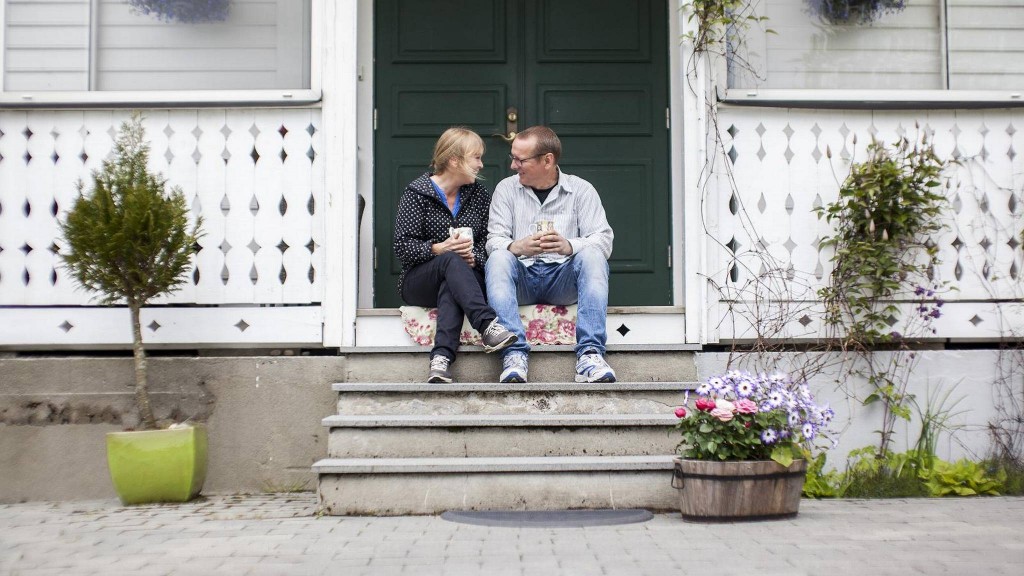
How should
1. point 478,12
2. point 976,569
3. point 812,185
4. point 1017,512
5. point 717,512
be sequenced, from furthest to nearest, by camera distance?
point 478,12 → point 812,185 → point 1017,512 → point 717,512 → point 976,569

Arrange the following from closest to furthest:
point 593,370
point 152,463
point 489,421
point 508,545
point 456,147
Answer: point 508,545, point 489,421, point 152,463, point 593,370, point 456,147

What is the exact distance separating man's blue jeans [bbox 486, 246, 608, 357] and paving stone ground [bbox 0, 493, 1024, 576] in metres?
1.02

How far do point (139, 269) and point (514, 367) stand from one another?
182 cm

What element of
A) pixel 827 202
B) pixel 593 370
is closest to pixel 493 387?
pixel 593 370

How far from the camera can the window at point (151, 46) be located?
5.72m

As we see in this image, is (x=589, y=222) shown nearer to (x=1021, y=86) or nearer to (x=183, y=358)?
(x=183, y=358)

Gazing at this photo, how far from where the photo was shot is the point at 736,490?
418 centimetres

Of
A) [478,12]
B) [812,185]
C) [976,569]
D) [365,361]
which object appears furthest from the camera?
[478,12]

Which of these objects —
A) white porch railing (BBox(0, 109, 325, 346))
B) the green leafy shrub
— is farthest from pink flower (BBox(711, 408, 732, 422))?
the green leafy shrub

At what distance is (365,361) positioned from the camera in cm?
523

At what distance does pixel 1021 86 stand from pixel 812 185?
4.58 ft

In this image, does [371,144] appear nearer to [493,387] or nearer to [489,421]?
[493,387]

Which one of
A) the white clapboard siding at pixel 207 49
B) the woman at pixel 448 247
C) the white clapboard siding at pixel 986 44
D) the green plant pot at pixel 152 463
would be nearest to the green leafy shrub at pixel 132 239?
the green plant pot at pixel 152 463

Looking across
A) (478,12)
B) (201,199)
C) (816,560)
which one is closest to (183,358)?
(201,199)
